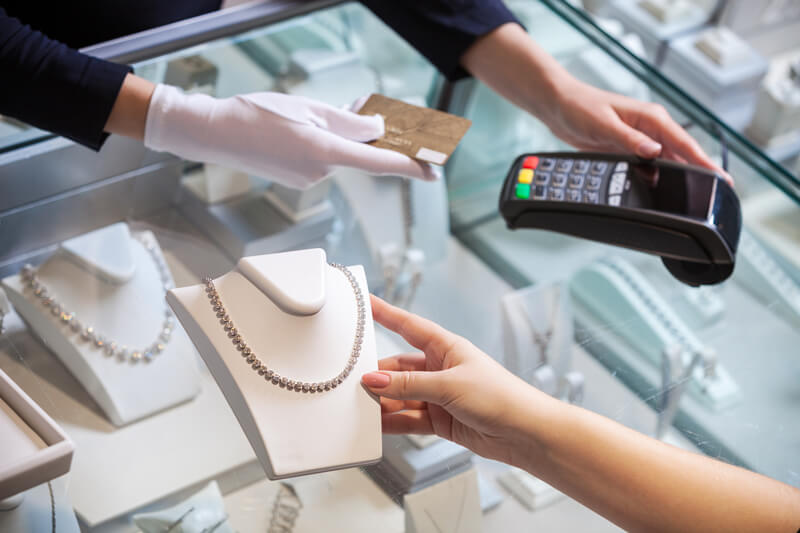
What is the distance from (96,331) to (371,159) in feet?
0.94

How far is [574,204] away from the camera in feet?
2.53

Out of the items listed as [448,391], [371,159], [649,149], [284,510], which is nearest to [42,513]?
[284,510]

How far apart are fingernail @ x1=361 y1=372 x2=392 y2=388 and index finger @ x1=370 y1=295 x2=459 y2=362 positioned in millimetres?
64

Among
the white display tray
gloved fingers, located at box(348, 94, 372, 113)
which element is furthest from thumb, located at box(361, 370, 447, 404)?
gloved fingers, located at box(348, 94, 372, 113)

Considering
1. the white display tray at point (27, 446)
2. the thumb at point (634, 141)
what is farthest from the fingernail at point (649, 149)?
the white display tray at point (27, 446)

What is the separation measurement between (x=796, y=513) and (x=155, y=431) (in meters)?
0.48

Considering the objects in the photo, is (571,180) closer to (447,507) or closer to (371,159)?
(371,159)

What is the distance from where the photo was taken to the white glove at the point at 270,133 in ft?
2.21

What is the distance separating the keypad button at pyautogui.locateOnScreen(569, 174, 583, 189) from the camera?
0.79m

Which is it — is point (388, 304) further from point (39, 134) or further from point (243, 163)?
point (39, 134)

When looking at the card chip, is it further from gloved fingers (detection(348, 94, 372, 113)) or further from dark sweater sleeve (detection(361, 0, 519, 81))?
dark sweater sleeve (detection(361, 0, 519, 81))

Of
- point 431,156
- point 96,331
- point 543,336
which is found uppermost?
point 431,156

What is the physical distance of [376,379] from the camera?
0.52 meters

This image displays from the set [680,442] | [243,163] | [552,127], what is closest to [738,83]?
[552,127]
